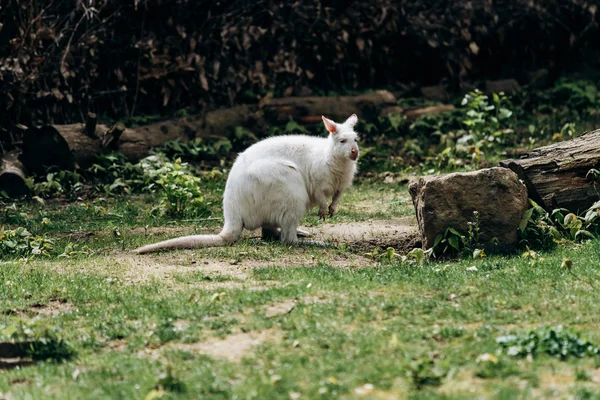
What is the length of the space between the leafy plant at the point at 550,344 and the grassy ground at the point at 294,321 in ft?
0.18

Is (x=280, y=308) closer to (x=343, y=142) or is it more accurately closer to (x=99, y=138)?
(x=343, y=142)

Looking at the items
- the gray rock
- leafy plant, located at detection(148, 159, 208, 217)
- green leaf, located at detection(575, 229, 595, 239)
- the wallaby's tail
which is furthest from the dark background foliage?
green leaf, located at detection(575, 229, 595, 239)

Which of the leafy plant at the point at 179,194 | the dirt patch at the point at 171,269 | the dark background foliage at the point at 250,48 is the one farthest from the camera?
the dark background foliage at the point at 250,48

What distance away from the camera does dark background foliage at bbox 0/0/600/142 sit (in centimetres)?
1426

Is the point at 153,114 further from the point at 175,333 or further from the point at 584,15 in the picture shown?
the point at 175,333

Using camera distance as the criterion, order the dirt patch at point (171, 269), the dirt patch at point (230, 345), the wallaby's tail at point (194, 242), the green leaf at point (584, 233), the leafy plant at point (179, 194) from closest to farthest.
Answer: the dirt patch at point (230, 345) < the dirt patch at point (171, 269) < the green leaf at point (584, 233) < the wallaby's tail at point (194, 242) < the leafy plant at point (179, 194)

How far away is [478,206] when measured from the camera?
8.11 metres

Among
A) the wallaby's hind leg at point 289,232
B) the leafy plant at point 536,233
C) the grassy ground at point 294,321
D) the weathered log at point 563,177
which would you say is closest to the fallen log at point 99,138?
the grassy ground at point 294,321

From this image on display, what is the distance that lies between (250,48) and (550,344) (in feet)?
39.2

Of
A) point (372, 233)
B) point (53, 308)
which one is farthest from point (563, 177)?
point (53, 308)

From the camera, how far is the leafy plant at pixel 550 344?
5.11m

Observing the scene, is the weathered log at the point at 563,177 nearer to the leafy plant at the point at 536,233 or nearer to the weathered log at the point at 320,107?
the leafy plant at the point at 536,233

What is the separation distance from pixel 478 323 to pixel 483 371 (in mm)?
952

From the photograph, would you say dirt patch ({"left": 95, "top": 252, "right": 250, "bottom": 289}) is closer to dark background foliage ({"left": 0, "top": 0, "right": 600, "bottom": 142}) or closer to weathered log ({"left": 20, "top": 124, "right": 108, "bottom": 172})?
weathered log ({"left": 20, "top": 124, "right": 108, "bottom": 172})
